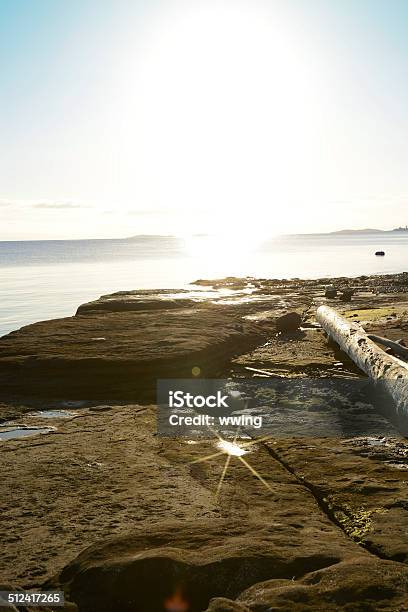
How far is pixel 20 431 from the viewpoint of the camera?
6.56 meters

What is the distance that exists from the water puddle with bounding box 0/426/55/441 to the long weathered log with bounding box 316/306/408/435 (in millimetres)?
4100

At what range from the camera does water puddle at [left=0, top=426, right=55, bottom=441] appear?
6.37 metres

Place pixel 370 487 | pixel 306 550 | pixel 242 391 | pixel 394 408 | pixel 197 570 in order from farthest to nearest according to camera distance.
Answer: pixel 242 391
pixel 394 408
pixel 370 487
pixel 306 550
pixel 197 570

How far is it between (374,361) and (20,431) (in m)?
5.04

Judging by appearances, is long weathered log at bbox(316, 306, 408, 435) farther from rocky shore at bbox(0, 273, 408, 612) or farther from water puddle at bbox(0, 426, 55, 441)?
water puddle at bbox(0, 426, 55, 441)

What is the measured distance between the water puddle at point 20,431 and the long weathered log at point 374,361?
4100 millimetres

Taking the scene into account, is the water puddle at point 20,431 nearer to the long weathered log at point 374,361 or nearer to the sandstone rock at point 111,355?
the sandstone rock at point 111,355

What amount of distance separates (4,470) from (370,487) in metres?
3.32

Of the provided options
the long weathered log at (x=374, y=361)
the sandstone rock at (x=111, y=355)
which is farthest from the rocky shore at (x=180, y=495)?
Answer: the long weathered log at (x=374, y=361)

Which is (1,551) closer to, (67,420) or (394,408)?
(67,420)

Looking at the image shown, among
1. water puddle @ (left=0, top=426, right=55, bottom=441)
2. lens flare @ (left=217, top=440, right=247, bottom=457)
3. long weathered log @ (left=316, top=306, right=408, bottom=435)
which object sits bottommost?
lens flare @ (left=217, top=440, right=247, bottom=457)

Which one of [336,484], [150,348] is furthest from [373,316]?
[336,484]

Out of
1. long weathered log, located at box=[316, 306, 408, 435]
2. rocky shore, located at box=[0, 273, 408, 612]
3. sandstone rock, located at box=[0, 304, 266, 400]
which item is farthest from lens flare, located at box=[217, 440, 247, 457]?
sandstone rock, located at box=[0, 304, 266, 400]

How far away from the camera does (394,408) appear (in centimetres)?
668
